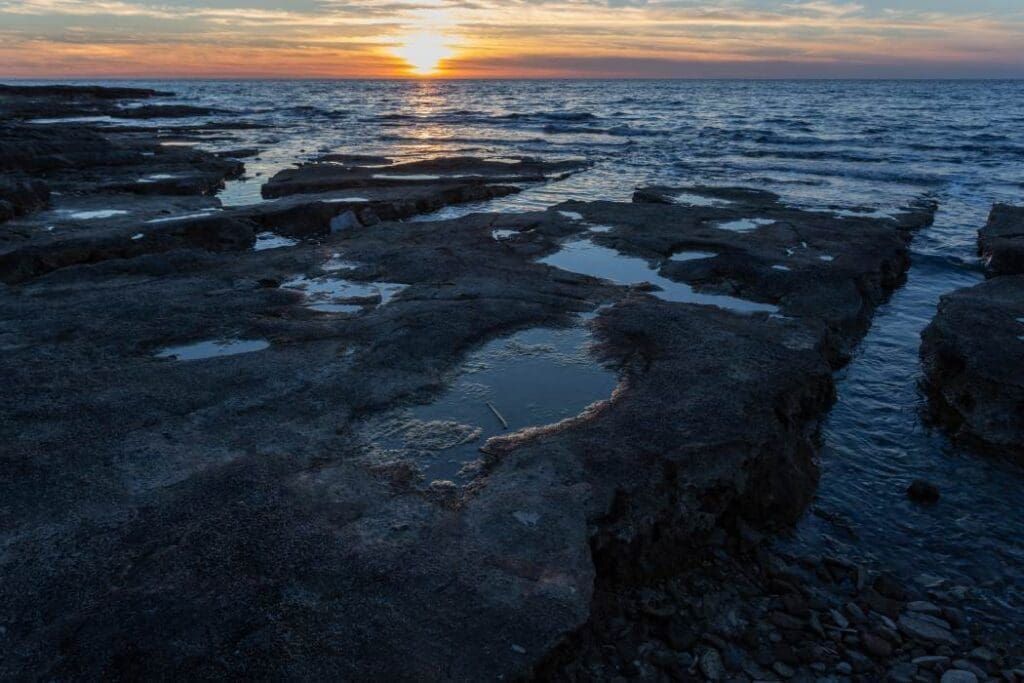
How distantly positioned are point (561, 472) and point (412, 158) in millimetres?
23328

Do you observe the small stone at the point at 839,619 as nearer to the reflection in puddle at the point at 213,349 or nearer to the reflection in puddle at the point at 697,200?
the reflection in puddle at the point at 213,349

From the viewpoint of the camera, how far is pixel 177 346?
281 inches

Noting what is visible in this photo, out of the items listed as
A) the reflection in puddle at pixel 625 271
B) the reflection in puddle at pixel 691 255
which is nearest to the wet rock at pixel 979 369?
the reflection in puddle at pixel 625 271

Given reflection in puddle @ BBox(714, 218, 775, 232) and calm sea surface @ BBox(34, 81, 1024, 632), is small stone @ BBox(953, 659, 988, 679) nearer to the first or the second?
calm sea surface @ BBox(34, 81, 1024, 632)

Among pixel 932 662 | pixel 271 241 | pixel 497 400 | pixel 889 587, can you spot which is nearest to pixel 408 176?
→ pixel 271 241

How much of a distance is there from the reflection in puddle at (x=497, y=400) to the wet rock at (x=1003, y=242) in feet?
29.3

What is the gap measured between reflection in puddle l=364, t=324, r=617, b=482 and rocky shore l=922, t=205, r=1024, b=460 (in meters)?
3.52

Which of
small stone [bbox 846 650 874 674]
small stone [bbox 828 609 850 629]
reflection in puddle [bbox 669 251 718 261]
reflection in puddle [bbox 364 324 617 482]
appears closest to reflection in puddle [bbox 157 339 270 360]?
reflection in puddle [bbox 364 324 617 482]

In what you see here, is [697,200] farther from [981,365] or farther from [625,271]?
[981,365]

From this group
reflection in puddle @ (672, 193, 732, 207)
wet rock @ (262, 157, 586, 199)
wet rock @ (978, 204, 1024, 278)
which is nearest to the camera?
wet rock @ (978, 204, 1024, 278)

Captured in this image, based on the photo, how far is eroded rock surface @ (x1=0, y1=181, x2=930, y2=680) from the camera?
3.53m

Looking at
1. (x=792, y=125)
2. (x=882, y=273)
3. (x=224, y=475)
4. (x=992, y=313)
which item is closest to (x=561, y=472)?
(x=224, y=475)

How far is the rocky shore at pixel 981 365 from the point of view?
6.36 meters

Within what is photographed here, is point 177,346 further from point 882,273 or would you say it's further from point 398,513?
point 882,273
